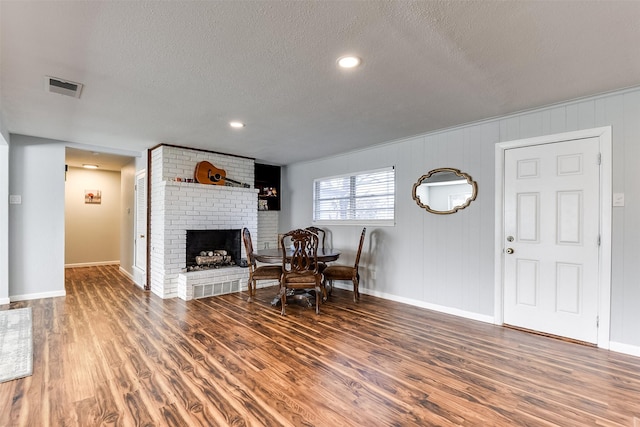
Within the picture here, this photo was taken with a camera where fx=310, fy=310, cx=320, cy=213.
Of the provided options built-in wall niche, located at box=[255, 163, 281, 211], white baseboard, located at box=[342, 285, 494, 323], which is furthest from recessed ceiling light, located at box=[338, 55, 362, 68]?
built-in wall niche, located at box=[255, 163, 281, 211]

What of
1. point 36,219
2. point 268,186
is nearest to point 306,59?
point 268,186

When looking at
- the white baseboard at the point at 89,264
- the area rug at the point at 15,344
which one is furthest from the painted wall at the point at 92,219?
the area rug at the point at 15,344

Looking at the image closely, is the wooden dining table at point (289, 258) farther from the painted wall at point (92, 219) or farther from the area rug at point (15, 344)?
the painted wall at point (92, 219)

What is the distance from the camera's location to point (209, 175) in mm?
5086

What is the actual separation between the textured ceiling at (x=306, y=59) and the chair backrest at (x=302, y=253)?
52.7 inches

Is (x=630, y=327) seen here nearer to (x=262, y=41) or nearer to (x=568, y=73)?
(x=568, y=73)

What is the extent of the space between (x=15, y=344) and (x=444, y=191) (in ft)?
15.3

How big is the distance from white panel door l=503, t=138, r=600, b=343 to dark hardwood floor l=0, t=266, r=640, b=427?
0.90 ft

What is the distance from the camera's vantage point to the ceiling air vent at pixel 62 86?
8.06 ft

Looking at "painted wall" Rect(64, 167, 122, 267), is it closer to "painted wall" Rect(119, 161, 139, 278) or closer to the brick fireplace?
"painted wall" Rect(119, 161, 139, 278)

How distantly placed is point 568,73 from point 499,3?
3.97 ft

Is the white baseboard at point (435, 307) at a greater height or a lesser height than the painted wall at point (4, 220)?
lesser

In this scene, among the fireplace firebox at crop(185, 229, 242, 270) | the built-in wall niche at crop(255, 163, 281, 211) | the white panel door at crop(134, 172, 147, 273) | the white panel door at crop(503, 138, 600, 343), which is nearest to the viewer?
the white panel door at crop(503, 138, 600, 343)

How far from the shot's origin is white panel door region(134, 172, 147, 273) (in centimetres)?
517
